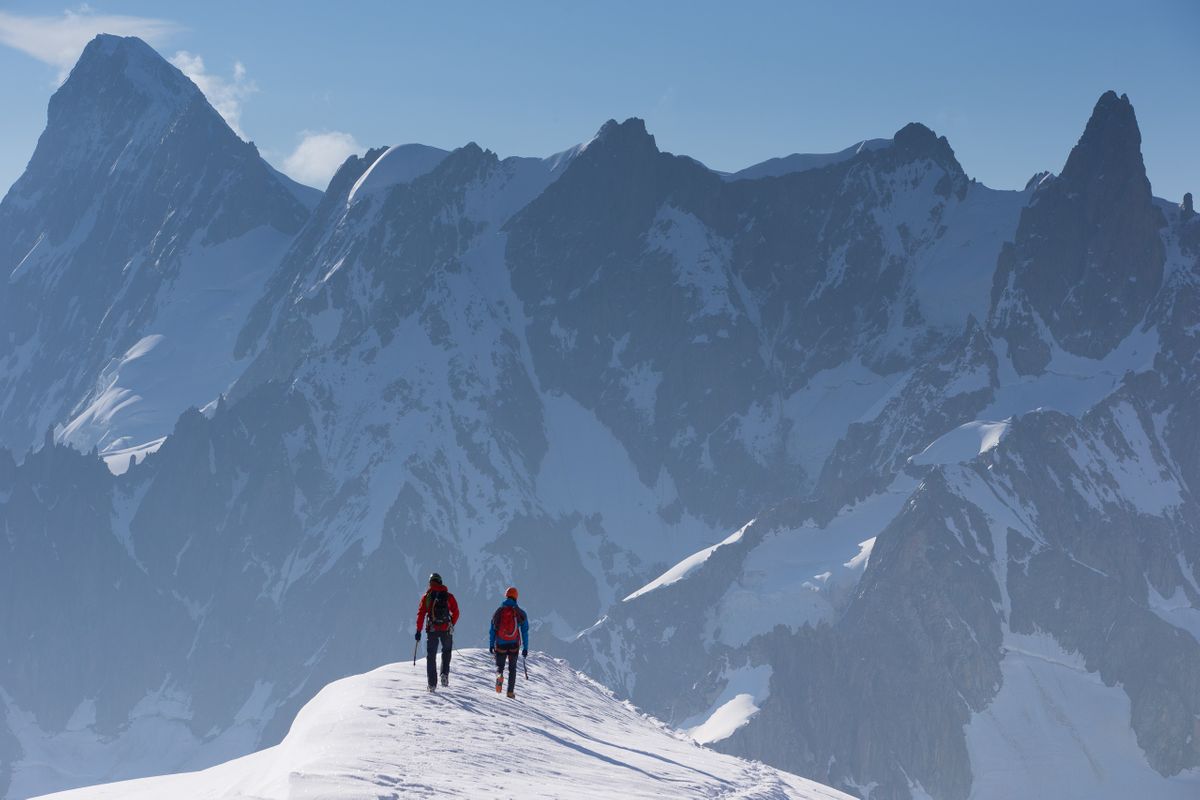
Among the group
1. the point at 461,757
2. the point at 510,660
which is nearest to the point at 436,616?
the point at 510,660

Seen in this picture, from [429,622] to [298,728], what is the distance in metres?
5.55

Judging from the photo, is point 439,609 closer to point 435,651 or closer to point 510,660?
point 435,651

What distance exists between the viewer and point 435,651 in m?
59.2

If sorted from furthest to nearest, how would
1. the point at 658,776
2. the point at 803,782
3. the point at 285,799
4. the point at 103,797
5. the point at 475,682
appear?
the point at 803,782 → the point at 475,682 → the point at 658,776 → the point at 103,797 → the point at 285,799

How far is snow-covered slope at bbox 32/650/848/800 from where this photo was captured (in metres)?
45.7

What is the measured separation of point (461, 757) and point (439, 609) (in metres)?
7.48

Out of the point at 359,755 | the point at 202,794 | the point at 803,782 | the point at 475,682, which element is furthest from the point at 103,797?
the point at 803,782

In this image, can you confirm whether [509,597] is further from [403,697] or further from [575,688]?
[575,688]

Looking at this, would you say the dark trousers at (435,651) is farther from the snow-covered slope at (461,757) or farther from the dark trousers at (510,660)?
the dark trousers at (510,660)

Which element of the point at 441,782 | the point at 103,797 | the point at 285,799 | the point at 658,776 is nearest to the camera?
the point at 285,799

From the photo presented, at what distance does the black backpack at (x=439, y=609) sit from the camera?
57.0 m

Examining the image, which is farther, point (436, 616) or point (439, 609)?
point (436, 616)

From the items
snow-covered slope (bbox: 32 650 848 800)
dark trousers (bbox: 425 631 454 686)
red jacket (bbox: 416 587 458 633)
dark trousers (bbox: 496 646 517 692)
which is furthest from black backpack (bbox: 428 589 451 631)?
snow-covered slope (bbox: 32 650 848 800)

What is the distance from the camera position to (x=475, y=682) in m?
64.1
